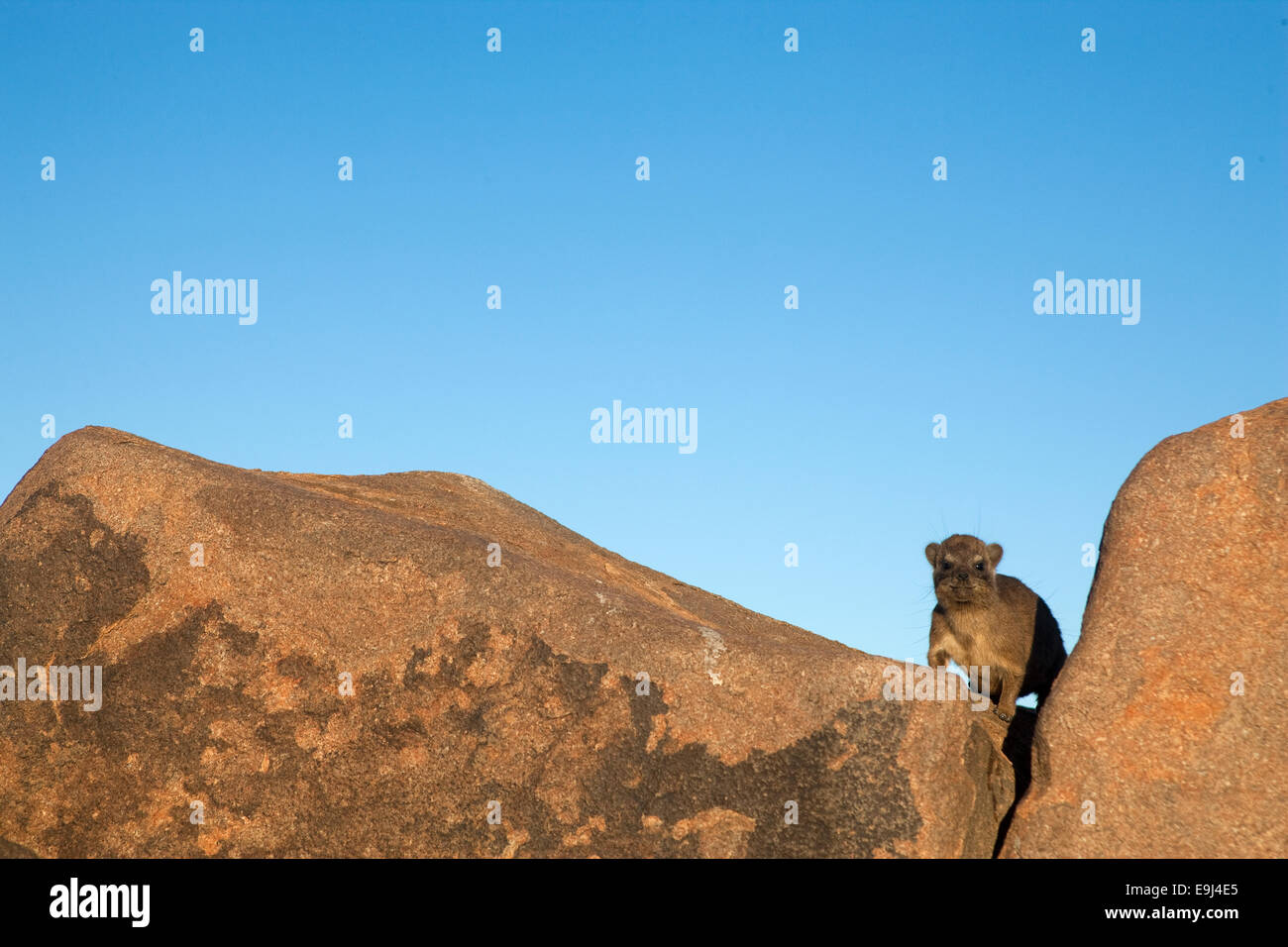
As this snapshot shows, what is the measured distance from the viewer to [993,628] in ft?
35.7

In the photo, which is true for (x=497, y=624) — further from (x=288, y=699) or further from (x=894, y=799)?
(x=894, y=799)

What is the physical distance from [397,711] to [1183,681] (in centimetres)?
523

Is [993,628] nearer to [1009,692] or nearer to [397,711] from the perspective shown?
[1009,692]

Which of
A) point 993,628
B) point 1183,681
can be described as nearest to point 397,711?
point 1183,681

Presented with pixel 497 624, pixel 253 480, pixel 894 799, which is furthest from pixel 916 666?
pixel 253 480

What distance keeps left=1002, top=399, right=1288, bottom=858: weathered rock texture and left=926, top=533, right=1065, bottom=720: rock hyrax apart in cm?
278

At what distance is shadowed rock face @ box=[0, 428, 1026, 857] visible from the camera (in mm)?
7633

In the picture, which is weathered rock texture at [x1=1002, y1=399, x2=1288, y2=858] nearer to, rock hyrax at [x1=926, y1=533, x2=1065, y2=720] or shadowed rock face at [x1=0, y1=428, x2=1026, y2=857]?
shadowed rock face at [x1=0, y1=428, x2=1026, y2=857]

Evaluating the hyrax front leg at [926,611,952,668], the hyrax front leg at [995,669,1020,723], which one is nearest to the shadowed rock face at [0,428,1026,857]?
the hyrax front leg at [995,669,1020,723]

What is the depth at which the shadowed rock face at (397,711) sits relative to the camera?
7.63 metres

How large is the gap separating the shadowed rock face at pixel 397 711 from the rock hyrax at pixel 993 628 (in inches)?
101
